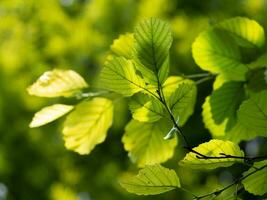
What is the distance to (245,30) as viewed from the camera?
0.80 metres

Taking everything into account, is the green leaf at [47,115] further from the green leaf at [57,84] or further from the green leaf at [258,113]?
the green leaf at [258,113]

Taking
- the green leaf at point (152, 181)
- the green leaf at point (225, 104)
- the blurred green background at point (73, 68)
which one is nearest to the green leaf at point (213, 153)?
the green leaf at point (152, 181)

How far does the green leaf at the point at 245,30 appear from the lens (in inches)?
31.2

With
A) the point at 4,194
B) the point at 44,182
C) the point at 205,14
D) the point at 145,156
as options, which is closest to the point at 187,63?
the point at 205,14

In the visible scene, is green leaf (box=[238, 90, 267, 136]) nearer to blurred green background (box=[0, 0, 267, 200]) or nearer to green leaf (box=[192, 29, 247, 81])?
green leaf (box=[192, 29, 247, 81])

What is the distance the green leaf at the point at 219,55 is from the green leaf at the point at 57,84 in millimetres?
211

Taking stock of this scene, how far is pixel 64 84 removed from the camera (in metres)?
0.85

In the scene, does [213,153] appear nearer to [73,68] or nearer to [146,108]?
[146,108]

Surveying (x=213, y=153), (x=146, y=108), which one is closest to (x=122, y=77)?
(x=146, y=108)

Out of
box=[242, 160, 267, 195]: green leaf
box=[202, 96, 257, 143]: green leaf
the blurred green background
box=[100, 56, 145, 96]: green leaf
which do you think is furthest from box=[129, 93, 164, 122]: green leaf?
the blurred green background

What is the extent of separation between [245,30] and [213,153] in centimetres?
32

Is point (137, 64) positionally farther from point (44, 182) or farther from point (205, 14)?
point (205, 14)

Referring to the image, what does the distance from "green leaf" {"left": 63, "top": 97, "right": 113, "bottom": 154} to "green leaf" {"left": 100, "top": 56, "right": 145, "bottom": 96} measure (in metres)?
0.24

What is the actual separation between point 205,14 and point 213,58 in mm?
6606
